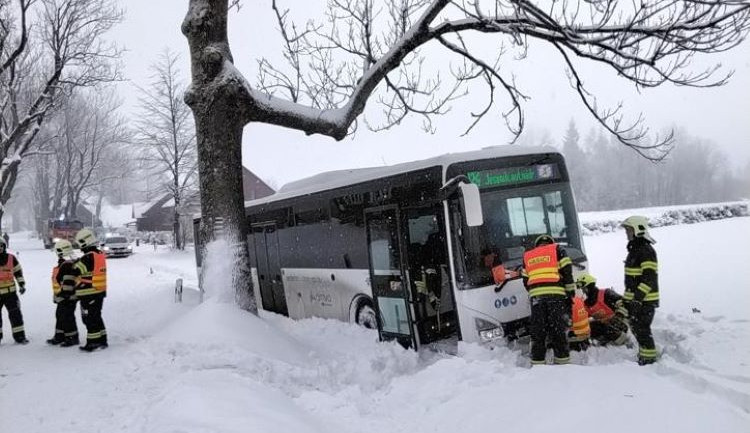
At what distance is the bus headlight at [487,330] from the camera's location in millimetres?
7227

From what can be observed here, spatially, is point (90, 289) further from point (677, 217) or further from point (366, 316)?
point (677, 217)

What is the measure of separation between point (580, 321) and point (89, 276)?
7106mm

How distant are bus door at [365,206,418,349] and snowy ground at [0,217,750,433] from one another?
0.35 m

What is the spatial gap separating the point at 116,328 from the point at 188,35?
5.74 meters

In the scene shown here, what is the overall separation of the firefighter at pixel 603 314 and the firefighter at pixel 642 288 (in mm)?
777

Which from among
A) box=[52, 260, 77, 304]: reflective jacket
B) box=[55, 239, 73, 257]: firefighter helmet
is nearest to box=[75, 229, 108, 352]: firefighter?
box=[52, 260, 77, 304]: reflective jacket

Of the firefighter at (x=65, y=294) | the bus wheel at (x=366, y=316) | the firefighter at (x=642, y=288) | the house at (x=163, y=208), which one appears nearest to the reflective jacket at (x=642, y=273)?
the firefighter at (x=642, y=288)

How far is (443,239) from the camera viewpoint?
7.57m

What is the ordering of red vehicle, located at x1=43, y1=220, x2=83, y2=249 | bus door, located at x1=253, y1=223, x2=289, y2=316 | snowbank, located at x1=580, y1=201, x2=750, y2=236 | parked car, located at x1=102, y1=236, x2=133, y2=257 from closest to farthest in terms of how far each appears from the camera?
bus door, located at x1=253, y1=223, x2=289, y2=316 → snowbank, located at x1=580, y1=201, x2=750, y2=236 → parked car, located at x1=102, y1=236, x2=133, y2=257 → red vehicle, located at x1=43, y1=220, x2=83, y2=249

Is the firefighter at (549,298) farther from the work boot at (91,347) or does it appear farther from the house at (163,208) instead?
the house at (163,208)

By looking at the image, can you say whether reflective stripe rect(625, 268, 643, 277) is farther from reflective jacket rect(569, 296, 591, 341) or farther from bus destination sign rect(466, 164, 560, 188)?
bus destination sign rect(466, 164, 560, 188)

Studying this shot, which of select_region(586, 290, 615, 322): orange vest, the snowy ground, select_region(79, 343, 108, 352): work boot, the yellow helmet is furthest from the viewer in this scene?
select_region(79, 343, 108, 352): work boot

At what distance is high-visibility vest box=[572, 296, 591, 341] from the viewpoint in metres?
7.19

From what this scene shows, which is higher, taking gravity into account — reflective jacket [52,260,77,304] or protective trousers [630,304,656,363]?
reflective jacket [52,260,77,304]
